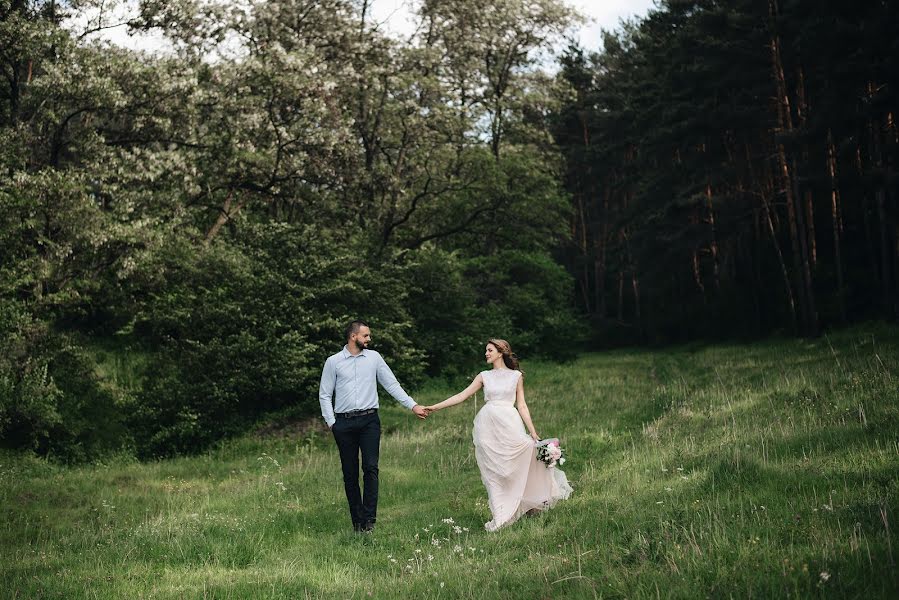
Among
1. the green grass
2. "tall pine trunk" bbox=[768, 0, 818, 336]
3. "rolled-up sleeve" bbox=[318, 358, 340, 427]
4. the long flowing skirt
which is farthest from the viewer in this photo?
"tall pine trunk" bbox=[768, 0, 818, 336]

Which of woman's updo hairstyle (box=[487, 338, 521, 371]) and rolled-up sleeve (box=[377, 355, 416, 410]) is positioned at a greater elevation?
woman's updo hairstyle (box=[487, 338, 521, 371])

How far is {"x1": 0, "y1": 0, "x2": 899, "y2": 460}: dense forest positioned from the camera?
19438mm

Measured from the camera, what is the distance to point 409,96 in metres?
29.8

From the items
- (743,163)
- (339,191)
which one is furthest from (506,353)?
(743,163)

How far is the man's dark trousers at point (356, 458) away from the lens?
883cm

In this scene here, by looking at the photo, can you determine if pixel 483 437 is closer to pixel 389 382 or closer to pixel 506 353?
pixel 506 353

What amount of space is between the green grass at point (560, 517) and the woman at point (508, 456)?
380mm

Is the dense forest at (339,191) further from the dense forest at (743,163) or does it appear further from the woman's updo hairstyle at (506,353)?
the woman's updo hairstyle at (506,353)

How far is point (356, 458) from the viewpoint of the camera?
8938 mm

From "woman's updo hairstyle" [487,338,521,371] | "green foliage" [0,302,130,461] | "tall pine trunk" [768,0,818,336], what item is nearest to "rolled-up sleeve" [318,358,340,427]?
"woman's updo hairstyle" [487,338,521,371]

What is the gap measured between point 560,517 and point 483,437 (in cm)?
137

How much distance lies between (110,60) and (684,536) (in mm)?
19794

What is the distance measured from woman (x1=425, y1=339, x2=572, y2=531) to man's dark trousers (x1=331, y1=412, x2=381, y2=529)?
101 centimetres

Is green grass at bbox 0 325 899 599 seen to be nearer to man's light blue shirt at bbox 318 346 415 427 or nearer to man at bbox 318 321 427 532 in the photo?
man at bbox 318 321 427 532
